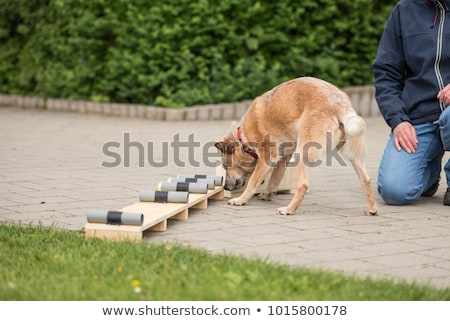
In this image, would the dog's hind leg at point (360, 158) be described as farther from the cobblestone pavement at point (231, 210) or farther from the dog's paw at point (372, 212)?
the cobblestone pavement at point (231, 210)

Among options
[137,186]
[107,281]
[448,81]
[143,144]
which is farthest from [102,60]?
[107,281]

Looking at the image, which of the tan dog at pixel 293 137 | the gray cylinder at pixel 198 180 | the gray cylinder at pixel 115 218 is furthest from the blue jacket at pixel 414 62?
→ the gray cylinder at pixel 115 218

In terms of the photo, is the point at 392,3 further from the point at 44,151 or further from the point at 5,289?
the point at 5,289

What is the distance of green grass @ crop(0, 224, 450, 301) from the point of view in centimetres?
348

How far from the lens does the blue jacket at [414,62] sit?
6.30 meters

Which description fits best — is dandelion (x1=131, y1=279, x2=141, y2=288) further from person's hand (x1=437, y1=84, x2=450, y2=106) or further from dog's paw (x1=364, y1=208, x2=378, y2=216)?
person's hand (x1=437, y1=84, x2=450, y2=106)

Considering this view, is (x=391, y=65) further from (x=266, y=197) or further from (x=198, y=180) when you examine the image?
(x=198, y=180)

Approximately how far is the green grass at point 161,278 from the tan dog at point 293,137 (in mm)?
1673

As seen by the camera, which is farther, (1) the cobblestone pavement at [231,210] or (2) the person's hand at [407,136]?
(2) the person's hand at [407,136]

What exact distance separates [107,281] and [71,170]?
4.10 meters

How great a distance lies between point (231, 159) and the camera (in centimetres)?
634

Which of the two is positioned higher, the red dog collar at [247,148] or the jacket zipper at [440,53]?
the jacket zipper at [440,53]

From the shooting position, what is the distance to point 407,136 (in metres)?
6.27

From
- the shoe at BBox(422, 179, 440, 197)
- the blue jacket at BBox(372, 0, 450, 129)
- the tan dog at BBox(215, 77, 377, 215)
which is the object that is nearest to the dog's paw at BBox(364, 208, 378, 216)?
the tan dog at BBox(215, 77, 377, 215)
